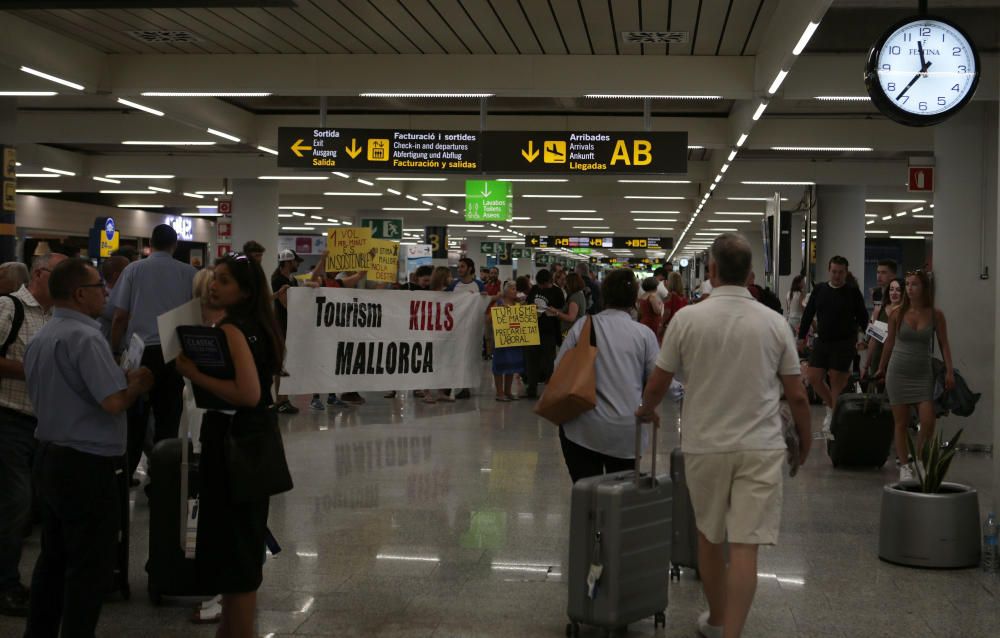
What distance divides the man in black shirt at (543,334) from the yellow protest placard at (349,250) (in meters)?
2.82

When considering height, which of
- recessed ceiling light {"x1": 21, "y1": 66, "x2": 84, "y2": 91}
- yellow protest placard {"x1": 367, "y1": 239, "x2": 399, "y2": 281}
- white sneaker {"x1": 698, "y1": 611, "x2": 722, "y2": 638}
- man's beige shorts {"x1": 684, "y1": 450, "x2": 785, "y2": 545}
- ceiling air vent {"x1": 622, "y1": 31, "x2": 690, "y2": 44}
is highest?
ceiling air vent {"x1": 622, "y1": 31, "x2": 690, "y2": 44}

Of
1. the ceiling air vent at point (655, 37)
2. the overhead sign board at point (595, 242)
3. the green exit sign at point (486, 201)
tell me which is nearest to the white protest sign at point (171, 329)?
the ceiling air vent at point (655, 37)

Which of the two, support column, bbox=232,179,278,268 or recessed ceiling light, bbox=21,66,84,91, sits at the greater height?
recessed ceiling light, bbox=21,66,84,91

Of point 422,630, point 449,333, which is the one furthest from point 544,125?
point 422,630

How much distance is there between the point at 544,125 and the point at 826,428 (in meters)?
8.57

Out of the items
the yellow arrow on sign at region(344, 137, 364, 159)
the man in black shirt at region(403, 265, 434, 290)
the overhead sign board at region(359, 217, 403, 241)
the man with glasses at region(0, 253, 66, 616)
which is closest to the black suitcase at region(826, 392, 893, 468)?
the man with glasses at region(0, 253, 66, 616)

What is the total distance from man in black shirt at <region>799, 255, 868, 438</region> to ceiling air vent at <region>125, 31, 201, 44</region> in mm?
7133

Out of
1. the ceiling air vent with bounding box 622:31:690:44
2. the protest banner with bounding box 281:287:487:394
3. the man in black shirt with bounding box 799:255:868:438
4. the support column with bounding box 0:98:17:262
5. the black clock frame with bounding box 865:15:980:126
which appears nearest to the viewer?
the black clock frame with bounding box 865:15:980:126

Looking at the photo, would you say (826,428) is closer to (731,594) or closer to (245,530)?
(731,594)

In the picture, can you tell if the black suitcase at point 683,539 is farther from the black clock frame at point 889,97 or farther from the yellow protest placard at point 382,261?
the yellow protest placard at point 382,261

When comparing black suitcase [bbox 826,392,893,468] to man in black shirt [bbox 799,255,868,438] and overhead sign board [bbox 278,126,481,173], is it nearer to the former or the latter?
man in black shirt [bbox 799,255,868,438]

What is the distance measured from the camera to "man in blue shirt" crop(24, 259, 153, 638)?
4.28 meters

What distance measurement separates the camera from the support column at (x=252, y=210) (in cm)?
2361

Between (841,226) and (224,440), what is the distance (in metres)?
19.8
